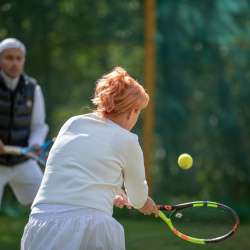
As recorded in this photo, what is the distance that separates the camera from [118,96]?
10.2 ft

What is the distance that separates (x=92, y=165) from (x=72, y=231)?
1.09ft

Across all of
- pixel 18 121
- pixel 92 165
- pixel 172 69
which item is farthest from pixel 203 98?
pixel 92 165

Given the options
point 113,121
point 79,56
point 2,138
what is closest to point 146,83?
point 79,56

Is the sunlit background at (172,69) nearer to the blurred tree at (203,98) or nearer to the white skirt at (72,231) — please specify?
the blurred tree at (203,98)

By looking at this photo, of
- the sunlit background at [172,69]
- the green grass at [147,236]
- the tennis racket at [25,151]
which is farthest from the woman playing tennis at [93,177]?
the sunlit background at [172,69]

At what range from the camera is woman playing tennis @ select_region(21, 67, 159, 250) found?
2939 mm

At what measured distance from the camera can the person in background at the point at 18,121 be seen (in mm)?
4941

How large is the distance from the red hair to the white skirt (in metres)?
0.53

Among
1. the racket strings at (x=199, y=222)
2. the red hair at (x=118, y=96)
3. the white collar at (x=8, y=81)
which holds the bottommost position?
the racket strings at (x=199, y=222)

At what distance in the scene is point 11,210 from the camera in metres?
8.07

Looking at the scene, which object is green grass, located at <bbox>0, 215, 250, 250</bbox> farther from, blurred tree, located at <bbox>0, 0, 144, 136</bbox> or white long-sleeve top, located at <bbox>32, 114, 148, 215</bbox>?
white long-sleeve top, located at <bbox>32, 114, 148, 215</bbox>

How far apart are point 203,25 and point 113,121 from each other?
5.51 m

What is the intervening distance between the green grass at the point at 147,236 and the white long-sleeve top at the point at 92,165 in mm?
3050

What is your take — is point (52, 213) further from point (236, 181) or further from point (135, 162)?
point (236, 181)
